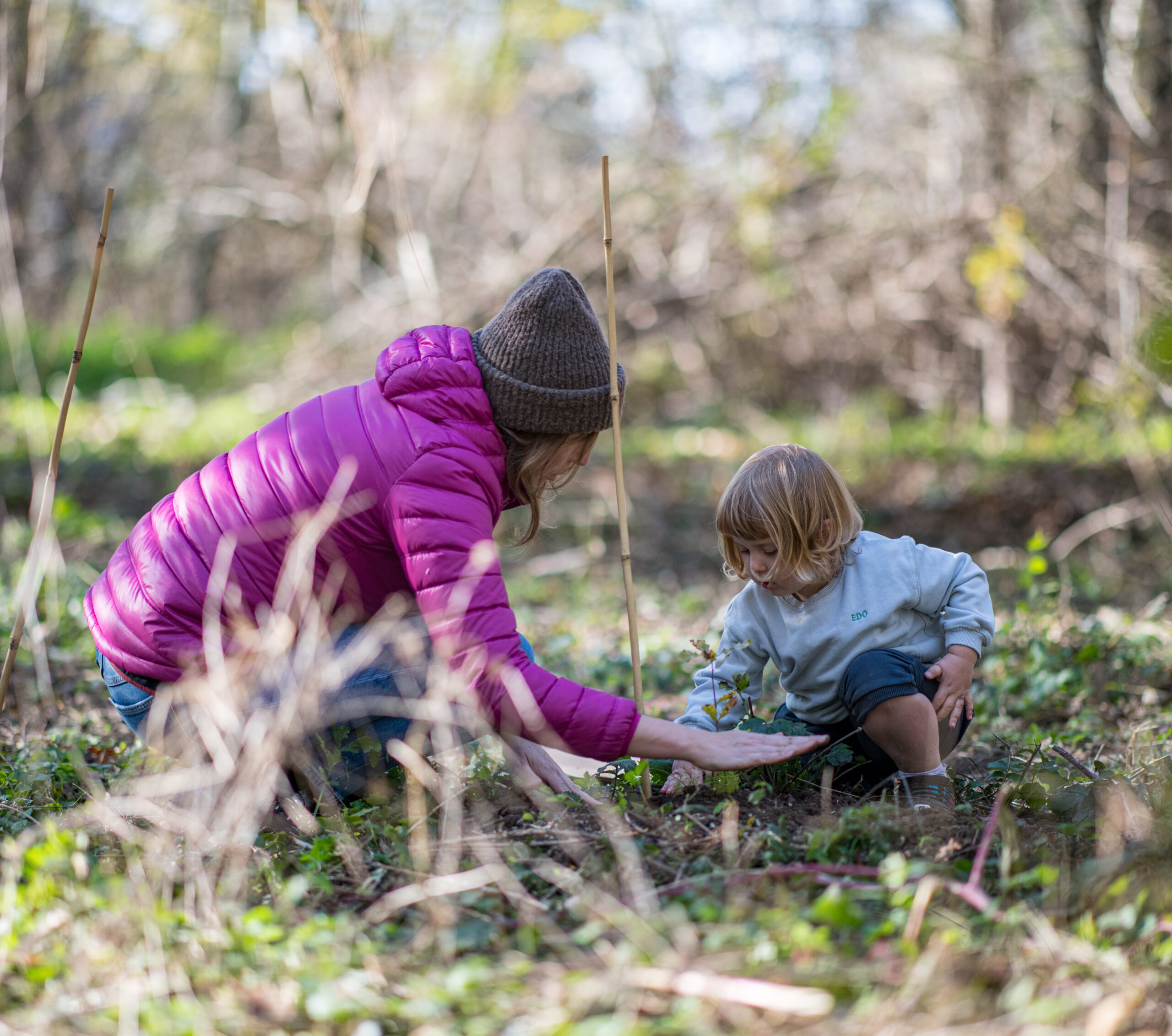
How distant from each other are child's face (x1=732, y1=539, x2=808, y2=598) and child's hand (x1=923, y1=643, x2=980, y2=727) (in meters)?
0.36

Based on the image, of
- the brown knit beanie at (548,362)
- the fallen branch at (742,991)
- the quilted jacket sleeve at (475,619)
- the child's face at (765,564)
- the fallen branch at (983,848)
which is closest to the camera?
the fallen branch at (742,991)

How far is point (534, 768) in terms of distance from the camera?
2.37 metres

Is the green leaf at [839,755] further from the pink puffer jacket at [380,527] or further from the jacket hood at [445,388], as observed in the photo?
the jacket hood at [445,388]

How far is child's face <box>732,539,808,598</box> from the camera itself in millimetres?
2314

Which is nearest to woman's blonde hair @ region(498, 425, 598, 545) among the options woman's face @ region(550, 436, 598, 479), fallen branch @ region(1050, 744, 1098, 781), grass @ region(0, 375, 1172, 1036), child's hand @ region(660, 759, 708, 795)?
woman's face @ region(550, 436, 598, 479)

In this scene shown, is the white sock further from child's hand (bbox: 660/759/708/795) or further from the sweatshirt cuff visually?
child's hand (bbox: 660/759/708/795)

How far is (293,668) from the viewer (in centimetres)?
206

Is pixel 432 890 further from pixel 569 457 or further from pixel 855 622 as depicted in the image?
pixel 855 622

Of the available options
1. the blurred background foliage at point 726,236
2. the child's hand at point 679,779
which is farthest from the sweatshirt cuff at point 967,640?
the blurred background foliage at point 726,236

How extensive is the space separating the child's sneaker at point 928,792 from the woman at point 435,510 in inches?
13.0

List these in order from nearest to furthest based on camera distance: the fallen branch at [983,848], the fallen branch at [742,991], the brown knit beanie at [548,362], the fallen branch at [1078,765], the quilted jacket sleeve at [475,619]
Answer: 1. the fallen branch at [742,991]
2. the fallen branch at [983,848]
3. the quilted jacket sleeve at [475,619]
4. the brown knit beanie at [548,362]
5. the fallen branch at [1078,765]

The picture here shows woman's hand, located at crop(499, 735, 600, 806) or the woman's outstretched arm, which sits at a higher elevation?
the woman's outstretched arm

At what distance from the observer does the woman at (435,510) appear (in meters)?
1.95

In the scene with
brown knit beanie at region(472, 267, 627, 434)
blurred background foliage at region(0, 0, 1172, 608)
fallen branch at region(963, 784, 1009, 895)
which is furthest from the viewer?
blurred background foliage at region(0, 0, 1172, 608)
